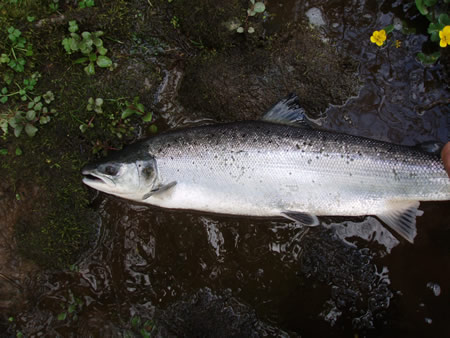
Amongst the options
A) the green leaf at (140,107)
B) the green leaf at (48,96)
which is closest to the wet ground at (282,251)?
the green leaf at (140,107)

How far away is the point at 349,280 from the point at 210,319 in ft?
4.79

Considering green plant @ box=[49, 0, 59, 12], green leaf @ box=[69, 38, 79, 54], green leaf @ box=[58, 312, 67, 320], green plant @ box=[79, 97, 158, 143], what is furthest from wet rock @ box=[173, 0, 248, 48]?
green leaf @ box=[58, 312, 67, 320]

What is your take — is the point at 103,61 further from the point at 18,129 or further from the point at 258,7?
the point at 258,7

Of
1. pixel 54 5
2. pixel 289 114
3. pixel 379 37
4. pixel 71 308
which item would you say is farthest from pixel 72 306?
pixel 379 37

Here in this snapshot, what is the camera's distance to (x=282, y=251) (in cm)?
342

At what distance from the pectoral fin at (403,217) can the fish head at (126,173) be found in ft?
7.40

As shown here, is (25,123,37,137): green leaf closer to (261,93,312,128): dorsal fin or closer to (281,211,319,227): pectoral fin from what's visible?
(261,93,312,128): dorsal fin

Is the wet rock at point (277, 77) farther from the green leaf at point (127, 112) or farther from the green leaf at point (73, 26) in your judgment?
the green leaf at point (73, 26)

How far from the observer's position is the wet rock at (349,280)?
334cm

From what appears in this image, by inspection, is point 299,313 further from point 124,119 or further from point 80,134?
point 80,134

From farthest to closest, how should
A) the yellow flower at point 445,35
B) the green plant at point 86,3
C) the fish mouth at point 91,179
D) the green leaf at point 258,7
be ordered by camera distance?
the green plant at point 86,3, the green leaf at point 258,7, the fish mouth at point 91,179, the yellow flower at point 445,35

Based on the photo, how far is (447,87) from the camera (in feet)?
11.1

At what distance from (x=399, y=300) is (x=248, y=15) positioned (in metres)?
3.26

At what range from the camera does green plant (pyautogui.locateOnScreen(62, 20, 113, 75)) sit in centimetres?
327
